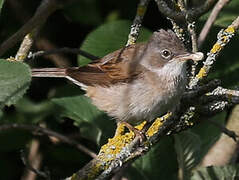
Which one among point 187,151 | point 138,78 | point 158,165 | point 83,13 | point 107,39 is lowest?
point 158,165

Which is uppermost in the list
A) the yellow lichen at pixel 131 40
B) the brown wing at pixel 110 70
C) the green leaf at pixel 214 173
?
the yellow lichen at pixel 131 40

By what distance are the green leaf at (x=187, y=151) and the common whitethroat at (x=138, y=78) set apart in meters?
0.22

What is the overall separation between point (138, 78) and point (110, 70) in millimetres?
230

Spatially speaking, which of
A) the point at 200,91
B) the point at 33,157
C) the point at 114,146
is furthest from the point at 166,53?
the point at 33,157

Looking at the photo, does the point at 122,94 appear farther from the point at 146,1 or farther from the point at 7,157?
the point at 7,157

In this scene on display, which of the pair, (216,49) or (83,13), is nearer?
(216,49)

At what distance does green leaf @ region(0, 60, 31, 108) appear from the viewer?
Answer: 2.14 meters

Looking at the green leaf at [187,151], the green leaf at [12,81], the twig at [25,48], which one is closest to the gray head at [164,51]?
the green leaf at [187,151]

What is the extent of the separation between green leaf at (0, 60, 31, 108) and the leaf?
63.7 inches

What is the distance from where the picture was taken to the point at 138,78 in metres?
3.77

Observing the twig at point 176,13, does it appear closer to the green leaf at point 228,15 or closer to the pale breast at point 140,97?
the pale breast at point 140,97

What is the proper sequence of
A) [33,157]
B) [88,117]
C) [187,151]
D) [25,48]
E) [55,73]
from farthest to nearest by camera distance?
[33,157]
[55,73]
[88,117]
[187,151]
[25,48]

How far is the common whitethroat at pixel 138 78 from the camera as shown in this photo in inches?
137

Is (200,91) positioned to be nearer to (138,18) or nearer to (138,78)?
(138,18)
